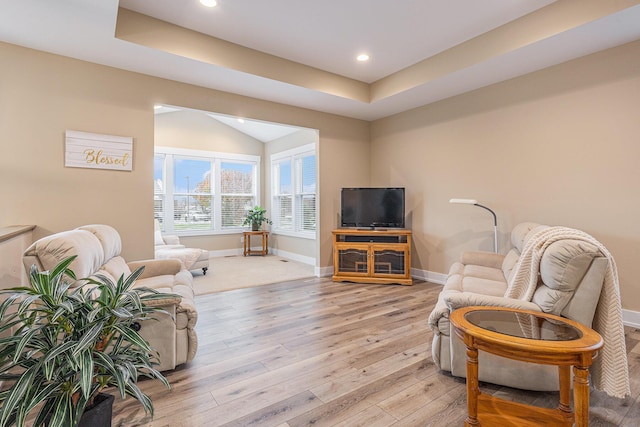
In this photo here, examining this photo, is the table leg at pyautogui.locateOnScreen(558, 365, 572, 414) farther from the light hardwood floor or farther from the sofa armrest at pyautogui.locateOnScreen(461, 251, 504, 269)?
the sofa armrest at pyautogui.locateOnScreen(461, 251, 504, 269)

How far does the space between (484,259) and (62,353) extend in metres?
3.68

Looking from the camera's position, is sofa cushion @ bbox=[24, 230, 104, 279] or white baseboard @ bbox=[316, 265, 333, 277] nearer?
sofa cushion @ bbox=[24, 230, 104, 279]

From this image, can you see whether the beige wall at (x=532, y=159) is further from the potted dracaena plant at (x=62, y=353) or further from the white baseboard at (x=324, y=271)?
the potted dracaena plant at (x=62, y=353)

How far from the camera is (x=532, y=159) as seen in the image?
351 cm

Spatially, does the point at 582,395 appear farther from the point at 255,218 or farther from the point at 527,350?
the point at 255,218

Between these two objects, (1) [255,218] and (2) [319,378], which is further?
(1) [255,218]

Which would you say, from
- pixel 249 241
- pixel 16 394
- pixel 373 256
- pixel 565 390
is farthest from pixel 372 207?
pixel 16 394

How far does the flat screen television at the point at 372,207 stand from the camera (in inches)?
186

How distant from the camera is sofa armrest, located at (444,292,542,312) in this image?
186 centimetres

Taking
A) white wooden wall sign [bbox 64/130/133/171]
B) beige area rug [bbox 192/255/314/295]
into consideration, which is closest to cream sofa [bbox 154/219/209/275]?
beige area rug [bbox 192/255/314/295]

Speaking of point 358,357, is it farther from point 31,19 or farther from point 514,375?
point 31,19

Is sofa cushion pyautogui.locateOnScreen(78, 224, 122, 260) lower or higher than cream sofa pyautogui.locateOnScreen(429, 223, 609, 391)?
higher

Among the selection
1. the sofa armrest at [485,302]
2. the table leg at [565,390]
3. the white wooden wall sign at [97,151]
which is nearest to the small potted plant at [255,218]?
the white wooden wall sign at [97,151]

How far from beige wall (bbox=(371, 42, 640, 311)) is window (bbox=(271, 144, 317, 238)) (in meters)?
1.90
